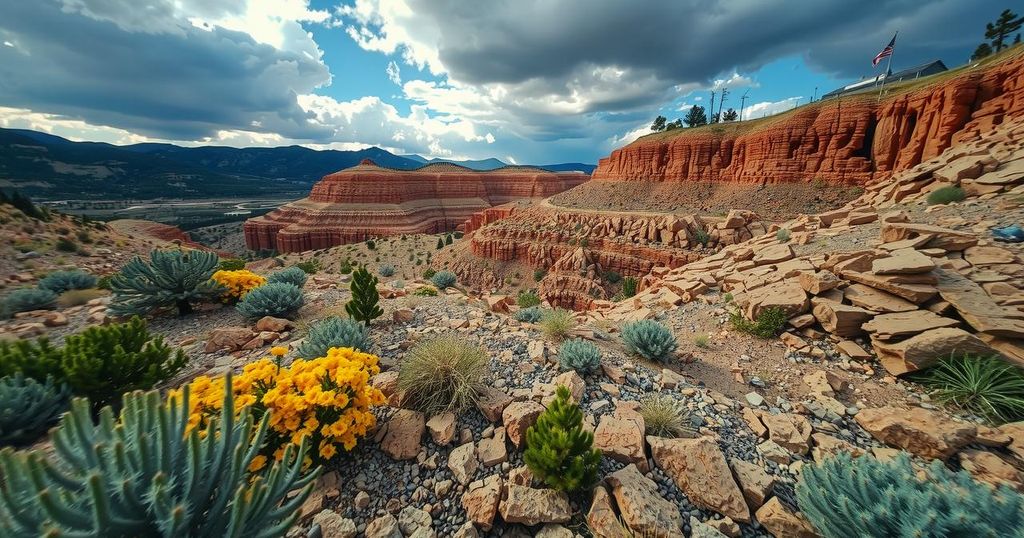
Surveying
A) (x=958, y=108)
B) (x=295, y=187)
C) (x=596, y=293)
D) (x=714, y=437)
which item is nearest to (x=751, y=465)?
(x=714, y=437)

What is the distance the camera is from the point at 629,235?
27.5 metres

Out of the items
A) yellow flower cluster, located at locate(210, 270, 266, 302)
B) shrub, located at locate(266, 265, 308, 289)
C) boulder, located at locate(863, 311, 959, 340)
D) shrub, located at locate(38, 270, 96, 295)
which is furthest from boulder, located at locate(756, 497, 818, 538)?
shrub, located at locate(38, 270, 96, 295)

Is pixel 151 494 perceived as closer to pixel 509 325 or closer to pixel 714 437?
pixel 714 437

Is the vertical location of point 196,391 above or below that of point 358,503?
above

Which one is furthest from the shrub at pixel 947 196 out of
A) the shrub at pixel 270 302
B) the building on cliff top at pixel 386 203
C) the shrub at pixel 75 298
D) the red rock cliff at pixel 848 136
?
the building on cliff top at pixel 386 203

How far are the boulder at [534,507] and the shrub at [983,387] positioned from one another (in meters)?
5.73

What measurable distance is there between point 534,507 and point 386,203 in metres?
74.1

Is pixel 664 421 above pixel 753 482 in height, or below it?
above

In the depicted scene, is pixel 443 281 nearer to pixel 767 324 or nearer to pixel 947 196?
pixel 767 324

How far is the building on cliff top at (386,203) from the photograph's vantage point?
6267 cm

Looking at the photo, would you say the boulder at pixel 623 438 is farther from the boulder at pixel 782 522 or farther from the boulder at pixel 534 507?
the boulder at pixel 782 522

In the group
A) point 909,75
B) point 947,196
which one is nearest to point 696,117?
point 909,75

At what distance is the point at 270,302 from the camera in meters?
6.95

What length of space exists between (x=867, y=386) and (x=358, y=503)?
732cm
